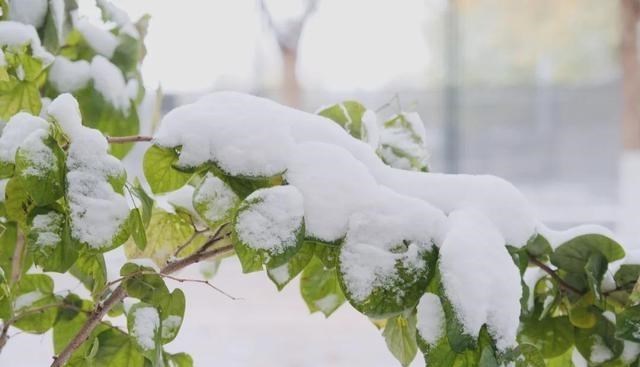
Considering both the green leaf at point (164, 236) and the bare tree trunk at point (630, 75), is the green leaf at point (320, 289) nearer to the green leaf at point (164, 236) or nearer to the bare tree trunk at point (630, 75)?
the green leaf at point (164, 236)

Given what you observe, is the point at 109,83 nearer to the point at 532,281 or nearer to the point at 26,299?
the point at 26,299

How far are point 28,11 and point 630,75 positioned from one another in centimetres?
554

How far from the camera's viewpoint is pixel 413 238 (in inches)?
8.7

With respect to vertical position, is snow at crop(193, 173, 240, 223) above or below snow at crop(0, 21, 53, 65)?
below

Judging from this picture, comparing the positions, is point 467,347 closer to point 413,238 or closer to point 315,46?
point 413,238

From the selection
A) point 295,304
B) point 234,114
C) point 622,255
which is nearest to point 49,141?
point 234,114

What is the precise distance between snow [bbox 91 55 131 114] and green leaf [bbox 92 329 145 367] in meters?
0.11

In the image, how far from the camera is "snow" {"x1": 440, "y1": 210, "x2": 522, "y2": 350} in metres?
0.21

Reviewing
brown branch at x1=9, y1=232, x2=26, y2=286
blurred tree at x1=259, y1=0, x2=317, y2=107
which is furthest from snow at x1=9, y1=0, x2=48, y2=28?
blurred tree at x1=259, y1=0, x2=317, y2=107

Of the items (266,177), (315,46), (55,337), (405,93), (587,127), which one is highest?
(266,177)

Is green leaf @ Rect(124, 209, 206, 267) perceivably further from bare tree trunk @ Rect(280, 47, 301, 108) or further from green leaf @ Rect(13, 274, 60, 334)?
bare tree trunk @ Rect(280, 47, 301, 108)

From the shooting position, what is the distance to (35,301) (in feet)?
1.10

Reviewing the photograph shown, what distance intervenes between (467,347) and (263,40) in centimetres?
510

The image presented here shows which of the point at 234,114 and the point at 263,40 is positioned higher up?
the point at 234,114
